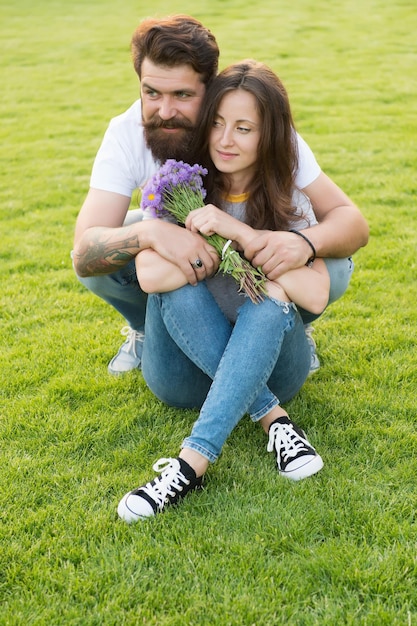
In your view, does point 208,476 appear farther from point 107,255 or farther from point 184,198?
point 184,198

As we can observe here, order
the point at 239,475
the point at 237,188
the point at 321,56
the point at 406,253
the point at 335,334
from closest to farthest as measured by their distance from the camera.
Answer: the point at 239,475 < the point at 237,188 < the point at 335,334 < the point at 406,253 < the point at 321,56

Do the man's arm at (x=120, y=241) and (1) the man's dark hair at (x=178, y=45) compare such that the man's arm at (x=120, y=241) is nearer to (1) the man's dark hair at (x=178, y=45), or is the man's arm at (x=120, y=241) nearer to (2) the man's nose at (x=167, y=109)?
(2) the man's nose at (x=167, y=109)

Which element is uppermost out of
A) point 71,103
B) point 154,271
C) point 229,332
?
point 154,271

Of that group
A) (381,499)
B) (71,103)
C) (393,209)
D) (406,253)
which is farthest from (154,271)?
(71,103)

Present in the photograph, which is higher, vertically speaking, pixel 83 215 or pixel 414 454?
pixel 83 215

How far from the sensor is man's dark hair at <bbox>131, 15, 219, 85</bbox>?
10.1ft

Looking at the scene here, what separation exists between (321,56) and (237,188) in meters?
9.11

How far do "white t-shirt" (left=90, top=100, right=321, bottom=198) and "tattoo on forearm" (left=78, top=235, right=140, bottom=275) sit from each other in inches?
14.4

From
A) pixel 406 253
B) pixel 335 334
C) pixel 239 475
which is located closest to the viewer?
pixel 239 475

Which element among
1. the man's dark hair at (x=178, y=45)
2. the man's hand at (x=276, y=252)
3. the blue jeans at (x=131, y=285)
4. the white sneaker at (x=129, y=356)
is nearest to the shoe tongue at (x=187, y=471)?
the man's hand at (x=276, y=252)

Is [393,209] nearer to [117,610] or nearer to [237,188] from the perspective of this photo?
[237,188]

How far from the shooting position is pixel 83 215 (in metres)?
3.17

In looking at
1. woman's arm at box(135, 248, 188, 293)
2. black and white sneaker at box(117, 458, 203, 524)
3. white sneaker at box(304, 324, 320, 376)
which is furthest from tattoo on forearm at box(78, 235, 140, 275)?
white sneaker at box(304, 324, 320, 376)

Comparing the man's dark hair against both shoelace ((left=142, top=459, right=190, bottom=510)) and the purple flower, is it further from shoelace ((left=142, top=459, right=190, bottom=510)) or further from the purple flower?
shoelace ((left=142, top=459, right=190, bottom=510))
